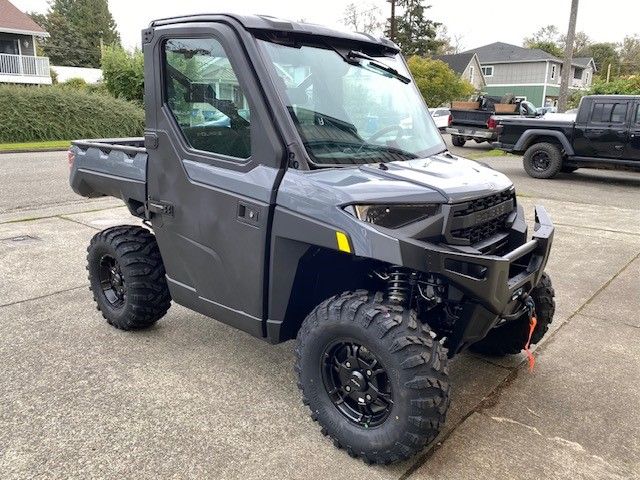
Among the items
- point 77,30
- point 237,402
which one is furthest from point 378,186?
point 77,30

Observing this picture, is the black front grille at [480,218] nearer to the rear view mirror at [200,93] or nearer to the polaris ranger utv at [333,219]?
the polaris ranger utv at [333,219]

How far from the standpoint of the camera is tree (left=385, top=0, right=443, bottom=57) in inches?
2315

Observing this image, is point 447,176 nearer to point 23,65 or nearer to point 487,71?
point 23,65

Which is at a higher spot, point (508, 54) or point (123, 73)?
point (508, 54)

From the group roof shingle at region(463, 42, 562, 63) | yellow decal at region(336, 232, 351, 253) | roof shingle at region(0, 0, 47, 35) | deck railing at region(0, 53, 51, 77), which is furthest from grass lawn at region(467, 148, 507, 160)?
roof shingle at region(463, 42, 562, 63)

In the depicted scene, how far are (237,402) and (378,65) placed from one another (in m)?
2.14

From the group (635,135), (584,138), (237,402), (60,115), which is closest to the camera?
(237,402)

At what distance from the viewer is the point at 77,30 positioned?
61.8 meters

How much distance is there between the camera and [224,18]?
2.86 m

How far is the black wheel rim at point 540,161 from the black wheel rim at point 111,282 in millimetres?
11252

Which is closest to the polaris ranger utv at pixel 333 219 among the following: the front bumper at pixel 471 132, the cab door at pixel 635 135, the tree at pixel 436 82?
the cab door at pixel 635 135

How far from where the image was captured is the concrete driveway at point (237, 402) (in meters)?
2.61

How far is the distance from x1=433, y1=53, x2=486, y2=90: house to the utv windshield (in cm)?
5141

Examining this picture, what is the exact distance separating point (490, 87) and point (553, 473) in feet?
195
